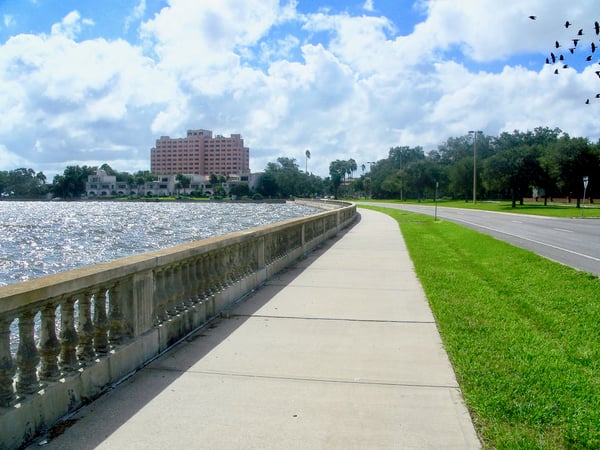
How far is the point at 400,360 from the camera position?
5.81 metres

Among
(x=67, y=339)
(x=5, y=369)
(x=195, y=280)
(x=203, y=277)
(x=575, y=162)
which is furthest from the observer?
(x=575, y=162)

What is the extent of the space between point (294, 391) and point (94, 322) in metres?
1.85

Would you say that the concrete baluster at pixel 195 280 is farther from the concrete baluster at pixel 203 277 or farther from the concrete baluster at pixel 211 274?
the concrete baluster at pixel 211 274

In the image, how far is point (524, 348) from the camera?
20.2 ft

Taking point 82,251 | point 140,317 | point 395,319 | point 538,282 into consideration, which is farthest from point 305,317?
point 82,251

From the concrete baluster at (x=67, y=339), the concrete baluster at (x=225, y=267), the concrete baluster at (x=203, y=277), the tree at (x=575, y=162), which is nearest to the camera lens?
the concrete baluster at (x=67, y=339)

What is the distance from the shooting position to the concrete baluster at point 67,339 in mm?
4336

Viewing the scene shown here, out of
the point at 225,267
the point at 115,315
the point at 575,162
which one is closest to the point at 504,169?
the point at 575,162

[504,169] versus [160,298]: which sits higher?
[504,169]

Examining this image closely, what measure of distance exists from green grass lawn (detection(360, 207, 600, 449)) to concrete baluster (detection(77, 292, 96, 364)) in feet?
10.4

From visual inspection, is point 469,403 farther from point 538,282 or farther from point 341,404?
point 538,282

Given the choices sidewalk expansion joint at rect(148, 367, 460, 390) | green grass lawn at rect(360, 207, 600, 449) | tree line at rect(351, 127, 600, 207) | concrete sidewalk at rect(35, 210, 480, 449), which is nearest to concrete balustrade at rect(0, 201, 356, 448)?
concrete sidewalk at rect(35, 210, 480, 449)

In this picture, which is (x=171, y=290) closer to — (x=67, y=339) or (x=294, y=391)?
(x=67, y=339)

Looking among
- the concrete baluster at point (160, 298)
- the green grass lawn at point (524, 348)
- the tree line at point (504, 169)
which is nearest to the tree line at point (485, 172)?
the tree line at point (504, 169)
